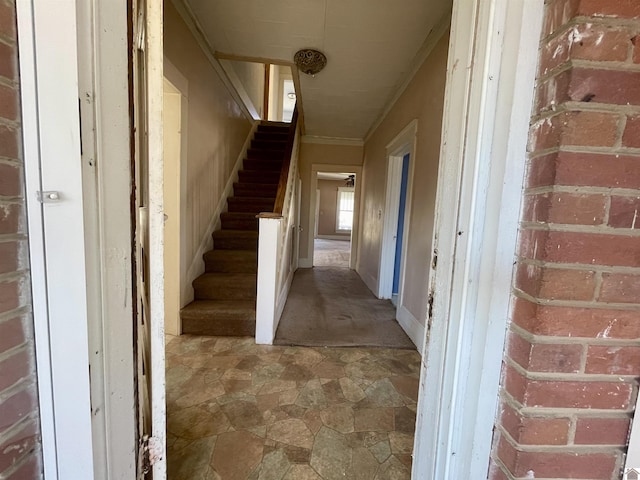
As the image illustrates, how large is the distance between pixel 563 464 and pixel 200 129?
311cm

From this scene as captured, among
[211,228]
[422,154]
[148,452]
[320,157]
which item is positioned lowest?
[148,452]

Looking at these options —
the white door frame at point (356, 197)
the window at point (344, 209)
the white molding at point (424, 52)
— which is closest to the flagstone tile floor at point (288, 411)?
the white molding at point (424, 52)

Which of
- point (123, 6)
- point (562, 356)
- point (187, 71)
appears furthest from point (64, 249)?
point (187, 71)

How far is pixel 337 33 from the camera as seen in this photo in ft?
7.61

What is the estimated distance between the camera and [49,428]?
24.4 inches

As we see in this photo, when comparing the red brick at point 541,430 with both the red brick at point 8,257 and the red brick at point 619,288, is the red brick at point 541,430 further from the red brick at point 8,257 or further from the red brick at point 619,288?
the red brick at point 8,257

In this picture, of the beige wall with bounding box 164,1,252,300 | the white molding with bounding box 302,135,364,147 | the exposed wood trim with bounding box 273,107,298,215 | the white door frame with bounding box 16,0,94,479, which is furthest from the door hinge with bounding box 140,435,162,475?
the white molding with bounding box 302,135,364,147

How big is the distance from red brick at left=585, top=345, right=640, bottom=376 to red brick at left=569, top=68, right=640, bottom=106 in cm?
50

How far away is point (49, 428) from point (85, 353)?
0.17m

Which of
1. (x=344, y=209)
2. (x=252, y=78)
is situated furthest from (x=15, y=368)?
(x=344, y=209)

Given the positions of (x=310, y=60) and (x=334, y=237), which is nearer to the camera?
(x=310, y=60)

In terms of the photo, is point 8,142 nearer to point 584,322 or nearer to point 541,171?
point 541,171

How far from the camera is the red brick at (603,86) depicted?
0.52m

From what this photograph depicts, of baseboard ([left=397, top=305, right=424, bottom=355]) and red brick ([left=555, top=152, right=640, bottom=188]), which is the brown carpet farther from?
red brick ([left=555, top=152, right=640, bottom=188])
